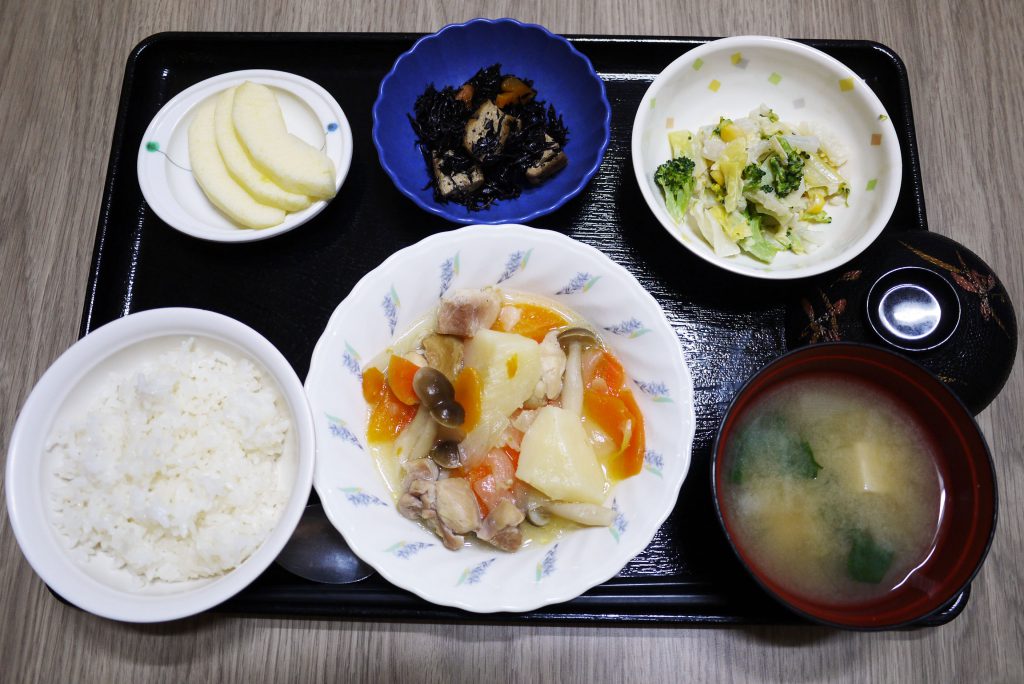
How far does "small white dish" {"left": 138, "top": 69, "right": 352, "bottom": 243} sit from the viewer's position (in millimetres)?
2428

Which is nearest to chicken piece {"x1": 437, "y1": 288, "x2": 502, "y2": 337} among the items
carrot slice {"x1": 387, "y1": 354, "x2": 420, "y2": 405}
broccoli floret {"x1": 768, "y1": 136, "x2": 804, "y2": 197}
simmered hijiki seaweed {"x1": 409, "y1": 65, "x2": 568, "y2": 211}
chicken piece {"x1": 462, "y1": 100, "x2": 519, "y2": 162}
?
carrot slice {"x1": 387, "y1": 354, "x2": 420, "y2": 405}

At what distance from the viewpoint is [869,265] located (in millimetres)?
2201

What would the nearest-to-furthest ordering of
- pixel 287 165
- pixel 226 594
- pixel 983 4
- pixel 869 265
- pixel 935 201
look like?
pixel 226 594, pixel 869 265, pixel 287 165, pixel 935 201, pixel 983 4

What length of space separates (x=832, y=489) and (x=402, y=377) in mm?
1478

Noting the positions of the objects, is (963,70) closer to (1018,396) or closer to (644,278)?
(1018,396)

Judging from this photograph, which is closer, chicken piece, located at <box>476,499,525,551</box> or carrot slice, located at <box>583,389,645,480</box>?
chicken piece, located at <box>476,499,525,551</box>

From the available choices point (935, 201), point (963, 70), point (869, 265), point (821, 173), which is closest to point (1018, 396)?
point (935, 201)

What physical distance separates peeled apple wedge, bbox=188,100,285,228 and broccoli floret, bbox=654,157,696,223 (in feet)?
4.91

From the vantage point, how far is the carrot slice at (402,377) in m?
2.12

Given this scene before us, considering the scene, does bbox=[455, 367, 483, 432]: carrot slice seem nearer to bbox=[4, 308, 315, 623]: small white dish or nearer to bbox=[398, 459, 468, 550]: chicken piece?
bbox=[398, 459, 468, 550]: chicken piece

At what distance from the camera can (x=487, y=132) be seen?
255cm

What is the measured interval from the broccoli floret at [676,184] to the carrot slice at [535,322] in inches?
25.0

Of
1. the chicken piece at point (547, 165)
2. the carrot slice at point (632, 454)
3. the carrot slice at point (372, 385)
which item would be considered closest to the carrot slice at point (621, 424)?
the carrot slice at point (632, 454)

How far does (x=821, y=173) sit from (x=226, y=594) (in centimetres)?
261
